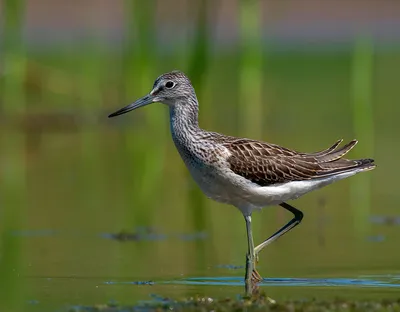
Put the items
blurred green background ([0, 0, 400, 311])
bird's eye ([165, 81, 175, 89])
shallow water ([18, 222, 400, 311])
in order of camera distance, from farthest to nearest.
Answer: bird's eye ([165, 81, 175, 89]) → blurred green background ([0, 0, 400, 311]) → shallow water ([18, 222, 400, 311])

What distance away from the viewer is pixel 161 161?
53.9 ft

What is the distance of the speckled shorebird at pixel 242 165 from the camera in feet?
32.8

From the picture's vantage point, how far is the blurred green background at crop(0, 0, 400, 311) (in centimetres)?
1030

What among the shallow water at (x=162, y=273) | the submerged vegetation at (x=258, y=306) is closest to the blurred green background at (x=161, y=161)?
the shallow water at (x=162, y=273)

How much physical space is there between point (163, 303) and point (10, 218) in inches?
171

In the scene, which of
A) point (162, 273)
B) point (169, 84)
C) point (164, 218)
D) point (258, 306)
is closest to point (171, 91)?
point (169, 84)

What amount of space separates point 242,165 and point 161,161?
6473 millimetres

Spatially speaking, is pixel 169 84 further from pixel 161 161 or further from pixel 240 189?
pixel 161 161

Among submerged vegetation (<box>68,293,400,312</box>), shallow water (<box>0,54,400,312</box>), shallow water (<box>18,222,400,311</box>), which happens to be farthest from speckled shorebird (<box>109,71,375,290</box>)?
submerged vegetation (<box>68,293,400,312</box>)

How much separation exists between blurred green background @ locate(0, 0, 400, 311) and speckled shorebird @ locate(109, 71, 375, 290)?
2.01 feet

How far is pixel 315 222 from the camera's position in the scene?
40.8 feet

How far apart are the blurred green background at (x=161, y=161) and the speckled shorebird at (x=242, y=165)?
613mm

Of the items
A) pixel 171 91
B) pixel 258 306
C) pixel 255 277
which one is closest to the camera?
pixel 258 306

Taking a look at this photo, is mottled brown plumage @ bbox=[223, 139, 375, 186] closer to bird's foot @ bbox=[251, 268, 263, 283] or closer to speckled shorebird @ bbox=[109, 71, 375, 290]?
speckled shorebird @ bbox=[109, 71, 375, 290]
